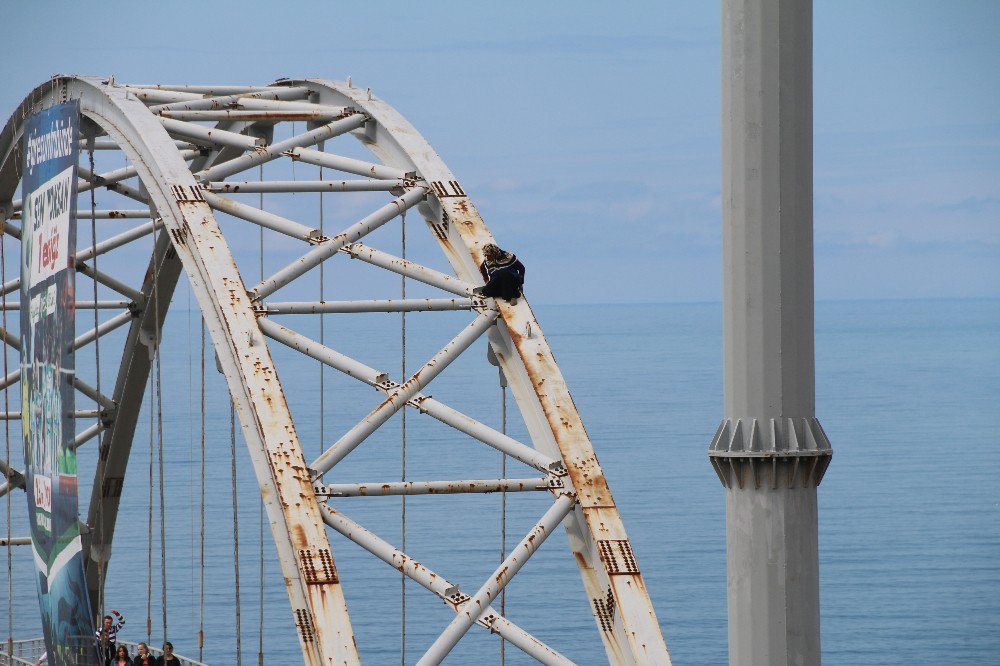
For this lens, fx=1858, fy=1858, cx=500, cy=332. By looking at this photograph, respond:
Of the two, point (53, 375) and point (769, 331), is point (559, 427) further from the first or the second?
point (53, 375)

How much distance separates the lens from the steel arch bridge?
1688 centimetres

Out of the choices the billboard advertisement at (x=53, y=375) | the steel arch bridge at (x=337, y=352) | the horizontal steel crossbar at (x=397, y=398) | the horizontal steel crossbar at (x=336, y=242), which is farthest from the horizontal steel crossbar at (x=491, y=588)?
the billboard advertisement at (x=53, y=375)

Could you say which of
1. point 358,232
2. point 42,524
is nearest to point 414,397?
point 358,232

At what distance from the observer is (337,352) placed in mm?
19641

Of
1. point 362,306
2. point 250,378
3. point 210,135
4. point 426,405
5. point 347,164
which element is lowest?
point 250,378

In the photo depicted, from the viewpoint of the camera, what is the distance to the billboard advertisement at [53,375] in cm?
2406

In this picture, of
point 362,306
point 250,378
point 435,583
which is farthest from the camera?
point 362,306

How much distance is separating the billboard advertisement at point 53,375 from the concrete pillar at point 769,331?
15.0 meters

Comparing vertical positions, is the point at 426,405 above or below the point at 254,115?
below

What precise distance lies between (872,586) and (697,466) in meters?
31.4

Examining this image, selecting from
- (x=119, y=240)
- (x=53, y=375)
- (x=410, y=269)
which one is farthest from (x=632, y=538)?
(x=410, y=269)

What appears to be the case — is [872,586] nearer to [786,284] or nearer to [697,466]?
[697,466]

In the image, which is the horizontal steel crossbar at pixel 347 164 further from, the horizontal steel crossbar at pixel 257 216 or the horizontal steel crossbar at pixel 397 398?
the horizontal steel crossbar at pixel 397 398

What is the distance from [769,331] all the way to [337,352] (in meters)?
10.2
